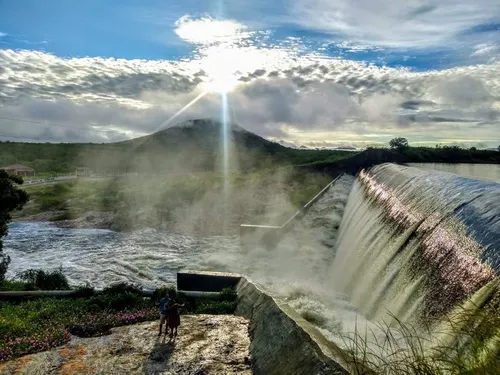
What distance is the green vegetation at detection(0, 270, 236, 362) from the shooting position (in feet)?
39.2

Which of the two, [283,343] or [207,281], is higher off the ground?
[283,343]

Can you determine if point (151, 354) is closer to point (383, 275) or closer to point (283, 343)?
point (283, 343)

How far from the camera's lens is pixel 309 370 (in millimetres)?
7613

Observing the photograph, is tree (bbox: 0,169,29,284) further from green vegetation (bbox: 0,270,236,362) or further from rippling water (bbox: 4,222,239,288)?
green vegetation (bbox: 0,270,236,362)

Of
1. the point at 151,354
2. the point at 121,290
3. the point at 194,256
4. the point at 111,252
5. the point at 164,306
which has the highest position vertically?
the point at 164,306

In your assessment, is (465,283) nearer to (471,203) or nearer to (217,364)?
(471,203)

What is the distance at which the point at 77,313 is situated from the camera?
14.6 metres

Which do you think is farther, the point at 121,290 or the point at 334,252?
the point at 334,252

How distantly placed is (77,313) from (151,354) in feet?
17.5

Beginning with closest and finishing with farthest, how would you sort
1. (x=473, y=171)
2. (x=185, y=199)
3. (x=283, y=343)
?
(x=283, y=343)
(x=473, y=171)
(x=185, y=199)

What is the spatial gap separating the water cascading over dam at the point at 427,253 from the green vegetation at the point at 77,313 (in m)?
5.19

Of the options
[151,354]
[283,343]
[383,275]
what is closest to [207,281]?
[151,354]

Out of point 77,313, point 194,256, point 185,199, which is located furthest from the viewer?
point 185,199

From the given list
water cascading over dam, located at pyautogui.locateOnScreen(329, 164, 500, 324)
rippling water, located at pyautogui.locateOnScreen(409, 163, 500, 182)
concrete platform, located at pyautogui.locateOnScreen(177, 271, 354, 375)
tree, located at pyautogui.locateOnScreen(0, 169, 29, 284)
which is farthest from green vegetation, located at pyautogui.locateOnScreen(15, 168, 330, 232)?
concrete platform, located at pyautogui.locateOnScreen(177, 271, 354, 375)
